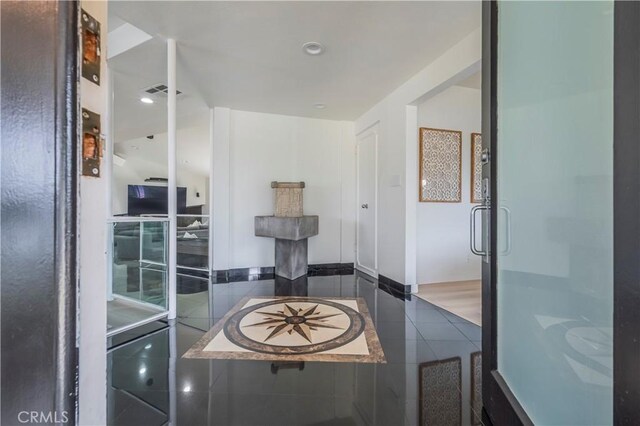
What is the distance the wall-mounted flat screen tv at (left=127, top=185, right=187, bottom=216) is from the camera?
9078mm

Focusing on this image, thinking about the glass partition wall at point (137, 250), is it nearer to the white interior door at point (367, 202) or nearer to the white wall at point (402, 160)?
the white wall at point (402, 160)

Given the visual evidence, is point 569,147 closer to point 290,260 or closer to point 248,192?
point 290,260

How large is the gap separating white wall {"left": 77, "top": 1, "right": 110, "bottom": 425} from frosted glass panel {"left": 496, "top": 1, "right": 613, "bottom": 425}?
111cm

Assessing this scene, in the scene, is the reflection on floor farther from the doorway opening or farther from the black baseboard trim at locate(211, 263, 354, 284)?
the black baseboard trim at locate(211, 263, 354, 284)

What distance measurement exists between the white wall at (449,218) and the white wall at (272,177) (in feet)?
4.44

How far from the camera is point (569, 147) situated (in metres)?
0.95

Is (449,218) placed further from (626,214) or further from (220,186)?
(626,214)

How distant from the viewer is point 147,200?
9.23 meters

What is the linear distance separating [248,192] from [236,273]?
1181 millimetres

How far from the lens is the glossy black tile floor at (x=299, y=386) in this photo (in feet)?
4.68

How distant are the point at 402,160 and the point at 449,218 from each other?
1058 mm

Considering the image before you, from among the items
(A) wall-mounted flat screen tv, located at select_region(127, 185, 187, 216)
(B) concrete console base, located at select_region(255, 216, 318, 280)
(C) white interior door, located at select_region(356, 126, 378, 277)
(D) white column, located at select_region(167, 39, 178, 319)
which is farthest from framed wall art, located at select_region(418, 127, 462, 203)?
(A) wall-mounted flat screen tv, located at select_region(127, 185, 187, 216)

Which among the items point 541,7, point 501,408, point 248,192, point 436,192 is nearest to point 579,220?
point 541,7

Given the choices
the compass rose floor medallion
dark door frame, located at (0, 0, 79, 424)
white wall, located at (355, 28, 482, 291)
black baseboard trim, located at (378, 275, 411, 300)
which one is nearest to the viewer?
dark door frame, located at (0, 0, 79, 424)
